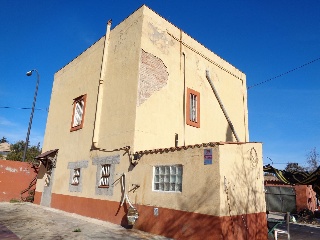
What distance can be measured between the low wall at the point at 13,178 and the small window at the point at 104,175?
9091 millimetres

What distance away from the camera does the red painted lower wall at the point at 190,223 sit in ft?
25.3

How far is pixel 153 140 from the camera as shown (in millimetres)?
11898

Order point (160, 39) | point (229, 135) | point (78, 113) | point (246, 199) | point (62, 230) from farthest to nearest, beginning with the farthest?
point (229, 135) → point (78, 113) → point (160, 39) → point (62, 230) → point (246, 199)

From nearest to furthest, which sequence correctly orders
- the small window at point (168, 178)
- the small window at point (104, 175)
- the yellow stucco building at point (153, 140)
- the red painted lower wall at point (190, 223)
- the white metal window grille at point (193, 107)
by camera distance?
the red painted lower wall at point (190, 223)
the yellow stucco building at point (153, 140)
the small window at point (168, 178)
the small window at point (104, 175)
the white metal window grille at point (193, 107)

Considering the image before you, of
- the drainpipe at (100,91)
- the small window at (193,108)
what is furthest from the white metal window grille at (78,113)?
the small window at (193,108)


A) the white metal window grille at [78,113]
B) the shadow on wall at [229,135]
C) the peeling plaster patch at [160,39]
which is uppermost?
the peeling plaster patch at [160,39]

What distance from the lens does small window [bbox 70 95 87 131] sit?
15566 mm

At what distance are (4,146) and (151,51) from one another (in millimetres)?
79762

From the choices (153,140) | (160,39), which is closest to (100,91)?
(160,39)

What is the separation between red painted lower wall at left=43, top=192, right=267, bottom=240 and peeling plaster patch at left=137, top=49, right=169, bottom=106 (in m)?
4.74

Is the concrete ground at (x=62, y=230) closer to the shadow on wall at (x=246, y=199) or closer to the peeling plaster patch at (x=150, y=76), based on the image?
the shadow on wall at (x=246, y=199)

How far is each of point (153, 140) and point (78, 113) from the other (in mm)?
6702

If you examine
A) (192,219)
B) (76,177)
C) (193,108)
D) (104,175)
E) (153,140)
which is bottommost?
(192,219)

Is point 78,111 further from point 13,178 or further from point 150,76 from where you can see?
point 13,178
